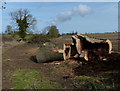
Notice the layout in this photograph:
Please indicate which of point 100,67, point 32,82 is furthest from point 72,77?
point 100,67

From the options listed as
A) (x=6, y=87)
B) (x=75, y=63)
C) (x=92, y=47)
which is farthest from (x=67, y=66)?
(x=6, y=87)

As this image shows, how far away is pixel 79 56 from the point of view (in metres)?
11.2

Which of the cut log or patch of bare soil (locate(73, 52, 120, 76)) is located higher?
the cut log

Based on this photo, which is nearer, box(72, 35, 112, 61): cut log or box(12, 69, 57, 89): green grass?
box(12, 69, 57, 89): green grass

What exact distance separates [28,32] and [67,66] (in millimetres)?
33623

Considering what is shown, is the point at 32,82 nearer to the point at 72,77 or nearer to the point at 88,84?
the point at 72,77

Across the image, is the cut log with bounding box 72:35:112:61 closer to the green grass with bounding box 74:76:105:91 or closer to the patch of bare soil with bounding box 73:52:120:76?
the patch of bare soil with bounding box 73:52:120:76

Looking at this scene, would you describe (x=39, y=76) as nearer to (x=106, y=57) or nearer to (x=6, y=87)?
(x=6, y=87)

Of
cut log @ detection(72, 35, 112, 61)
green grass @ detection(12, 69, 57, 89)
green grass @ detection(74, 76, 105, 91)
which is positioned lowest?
green grass @ detection(12, 69, 57, 89)

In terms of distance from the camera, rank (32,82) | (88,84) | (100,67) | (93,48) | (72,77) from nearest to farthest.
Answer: (88,84)
(32,82)
(72,77)
(100,67)
(93,48)

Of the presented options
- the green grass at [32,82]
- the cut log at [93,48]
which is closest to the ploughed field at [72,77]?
the green grass at [32,82]

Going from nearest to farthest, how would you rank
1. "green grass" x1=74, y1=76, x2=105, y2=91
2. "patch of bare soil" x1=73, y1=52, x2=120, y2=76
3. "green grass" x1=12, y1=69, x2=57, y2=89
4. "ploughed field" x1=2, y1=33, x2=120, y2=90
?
"green grass" x1=74, y1=76, x2=105, y2=91
"ploughed field" x1=2, y1=33, x2=120, y2=90
"green grass" x1=12, y1=69, x2=57, y2=89
"patch of bare soil" x1=73, y1=52, x2=120, y2=76

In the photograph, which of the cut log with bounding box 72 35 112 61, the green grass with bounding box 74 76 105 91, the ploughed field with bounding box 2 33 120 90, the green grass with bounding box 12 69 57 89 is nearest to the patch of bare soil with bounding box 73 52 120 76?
the ploughed field with bounding box 2 33 120 90

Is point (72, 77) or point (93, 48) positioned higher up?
point (93, 48)
